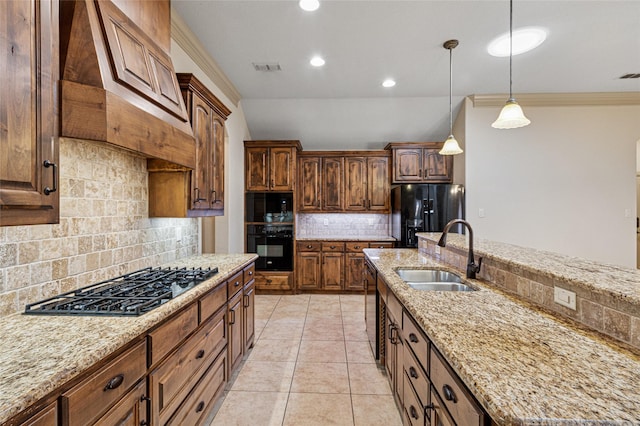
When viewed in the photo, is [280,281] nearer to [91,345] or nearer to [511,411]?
[91,345]

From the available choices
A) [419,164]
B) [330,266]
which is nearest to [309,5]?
[419,164]

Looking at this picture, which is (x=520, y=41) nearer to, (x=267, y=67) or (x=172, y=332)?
(x=267, y=67)

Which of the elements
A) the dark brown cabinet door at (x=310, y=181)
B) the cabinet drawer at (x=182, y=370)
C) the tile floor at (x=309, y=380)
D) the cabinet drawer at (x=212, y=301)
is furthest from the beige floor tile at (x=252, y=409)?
the dark brown cabinet door at (x=310, y=181)

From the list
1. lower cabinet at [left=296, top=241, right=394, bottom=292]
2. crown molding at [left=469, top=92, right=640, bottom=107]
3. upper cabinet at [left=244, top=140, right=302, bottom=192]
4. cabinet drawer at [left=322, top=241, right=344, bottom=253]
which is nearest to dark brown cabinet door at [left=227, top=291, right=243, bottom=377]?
lower cabinet at [left=296, top=241, right=394, bottom=292]

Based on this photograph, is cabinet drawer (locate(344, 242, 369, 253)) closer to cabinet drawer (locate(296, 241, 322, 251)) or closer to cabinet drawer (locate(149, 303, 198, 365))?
cabinet drawer (locate(296, 241, 322, 251))

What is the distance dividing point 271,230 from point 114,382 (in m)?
3.74

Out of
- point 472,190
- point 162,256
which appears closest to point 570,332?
point 162,256

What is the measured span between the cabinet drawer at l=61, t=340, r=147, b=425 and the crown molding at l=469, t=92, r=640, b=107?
5.00 metres

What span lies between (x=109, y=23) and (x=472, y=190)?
4.52m

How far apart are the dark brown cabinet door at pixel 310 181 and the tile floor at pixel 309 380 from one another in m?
2.01

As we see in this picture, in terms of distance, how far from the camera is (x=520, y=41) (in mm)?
3000

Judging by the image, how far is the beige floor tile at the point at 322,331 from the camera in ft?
10.3

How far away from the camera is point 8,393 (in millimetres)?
707

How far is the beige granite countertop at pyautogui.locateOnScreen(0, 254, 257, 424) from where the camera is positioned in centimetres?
74
